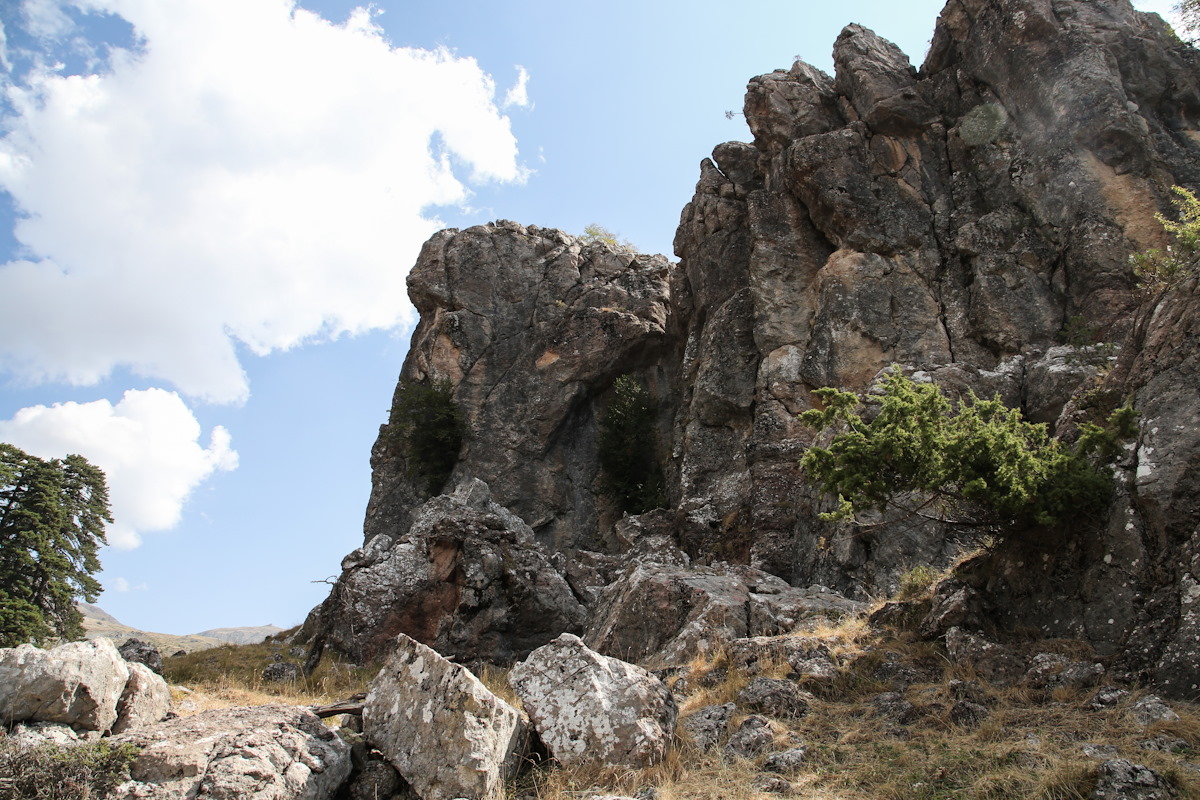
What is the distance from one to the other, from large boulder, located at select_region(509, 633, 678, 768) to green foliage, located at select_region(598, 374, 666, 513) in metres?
23.7

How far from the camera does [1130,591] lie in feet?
26.9

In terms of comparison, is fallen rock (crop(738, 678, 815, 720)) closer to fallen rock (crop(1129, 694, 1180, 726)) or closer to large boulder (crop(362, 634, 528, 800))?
large boulder (crop(362, 634, 528, 800))

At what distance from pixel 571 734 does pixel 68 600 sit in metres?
24.4

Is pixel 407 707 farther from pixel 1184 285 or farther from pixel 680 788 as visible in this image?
pixel 1184 285

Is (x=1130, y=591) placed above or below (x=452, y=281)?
below

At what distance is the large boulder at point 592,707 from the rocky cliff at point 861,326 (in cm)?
459

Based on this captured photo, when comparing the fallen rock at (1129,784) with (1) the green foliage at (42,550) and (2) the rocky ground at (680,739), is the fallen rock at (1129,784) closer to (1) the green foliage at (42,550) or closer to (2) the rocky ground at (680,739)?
(2) the rocky ground at (680,739)

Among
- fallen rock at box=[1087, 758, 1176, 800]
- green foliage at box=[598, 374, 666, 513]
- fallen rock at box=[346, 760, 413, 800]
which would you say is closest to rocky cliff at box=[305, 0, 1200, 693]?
green foliage at box=[598, 374, 666, 513]

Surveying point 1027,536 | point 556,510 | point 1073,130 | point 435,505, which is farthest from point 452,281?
point 1027,536

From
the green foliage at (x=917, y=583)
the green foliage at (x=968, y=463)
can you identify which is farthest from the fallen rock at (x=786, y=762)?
the green foliage at (x=917, y=583)

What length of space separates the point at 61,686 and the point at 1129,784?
8.23m

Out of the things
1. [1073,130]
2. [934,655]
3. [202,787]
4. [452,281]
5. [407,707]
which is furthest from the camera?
[452,281]

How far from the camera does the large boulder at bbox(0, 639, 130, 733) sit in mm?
6504

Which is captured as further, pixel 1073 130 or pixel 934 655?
pixel 1073 130
